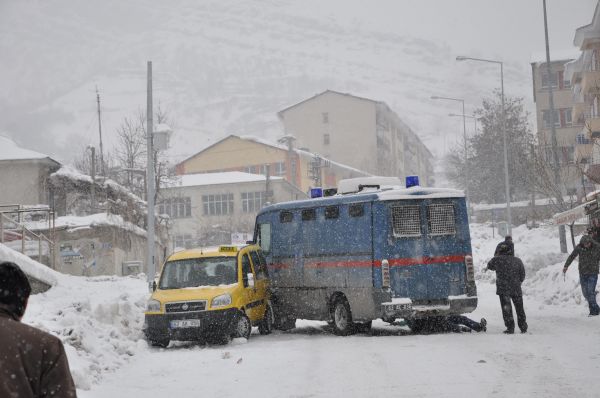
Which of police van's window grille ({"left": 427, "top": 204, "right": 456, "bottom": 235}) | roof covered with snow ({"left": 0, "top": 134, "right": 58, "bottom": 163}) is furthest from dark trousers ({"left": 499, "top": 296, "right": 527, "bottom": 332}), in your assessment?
roof covered with snow ({"left": 0, "top": 134, "right": 58, "bottom": 163})

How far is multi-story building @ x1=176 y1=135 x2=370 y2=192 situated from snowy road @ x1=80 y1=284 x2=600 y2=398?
71.3 metres

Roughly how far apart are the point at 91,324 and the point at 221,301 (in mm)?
2607

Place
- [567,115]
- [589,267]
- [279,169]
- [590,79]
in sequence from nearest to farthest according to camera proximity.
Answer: [589,267] → [590,79] → [567,115] → [279,169]

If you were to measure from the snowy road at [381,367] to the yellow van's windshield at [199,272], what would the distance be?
4.09 ft

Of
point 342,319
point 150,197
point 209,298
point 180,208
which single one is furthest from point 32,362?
point 180,208

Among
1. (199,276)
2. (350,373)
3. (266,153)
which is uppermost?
(266,153)

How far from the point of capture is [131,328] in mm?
16047

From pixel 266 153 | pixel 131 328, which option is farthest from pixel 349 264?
pixel 266 153

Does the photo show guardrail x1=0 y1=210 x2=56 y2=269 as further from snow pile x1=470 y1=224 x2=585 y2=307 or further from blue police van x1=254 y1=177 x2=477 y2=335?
snow pile x1=470 y1=224 x2=585 y2=307

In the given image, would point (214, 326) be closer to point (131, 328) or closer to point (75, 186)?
point (131, 328)

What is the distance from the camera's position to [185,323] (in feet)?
50.5

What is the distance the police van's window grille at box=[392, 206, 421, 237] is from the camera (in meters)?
15.8

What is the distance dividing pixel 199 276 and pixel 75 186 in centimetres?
3172

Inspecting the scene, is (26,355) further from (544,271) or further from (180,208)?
(180,208)
